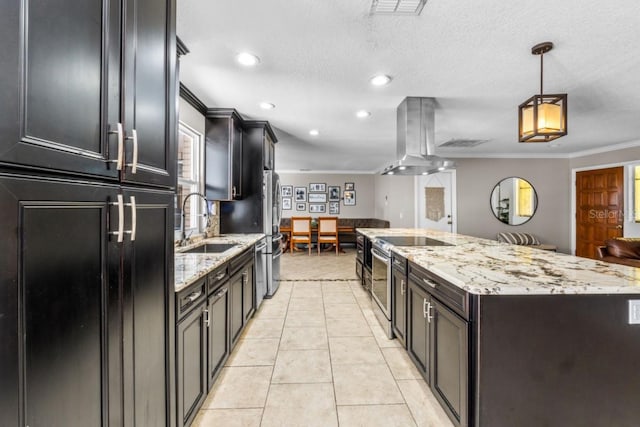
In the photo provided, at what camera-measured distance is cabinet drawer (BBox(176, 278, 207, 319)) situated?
1.38 m

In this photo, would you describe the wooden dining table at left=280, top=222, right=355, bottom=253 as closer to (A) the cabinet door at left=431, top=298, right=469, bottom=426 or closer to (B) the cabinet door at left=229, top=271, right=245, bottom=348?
(B) the cabinet door at left=229, top=271, right=245, bottom=348

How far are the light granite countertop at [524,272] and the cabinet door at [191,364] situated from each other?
4.37 ft

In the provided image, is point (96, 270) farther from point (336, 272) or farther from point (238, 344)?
point (336, 272)

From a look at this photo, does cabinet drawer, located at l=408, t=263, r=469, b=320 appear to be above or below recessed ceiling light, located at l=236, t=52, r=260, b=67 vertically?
below

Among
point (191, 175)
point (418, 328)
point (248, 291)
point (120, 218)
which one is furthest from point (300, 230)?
point (120, 218)

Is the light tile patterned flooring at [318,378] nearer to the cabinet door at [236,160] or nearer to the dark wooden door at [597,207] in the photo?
the cabinet door at [236,160]

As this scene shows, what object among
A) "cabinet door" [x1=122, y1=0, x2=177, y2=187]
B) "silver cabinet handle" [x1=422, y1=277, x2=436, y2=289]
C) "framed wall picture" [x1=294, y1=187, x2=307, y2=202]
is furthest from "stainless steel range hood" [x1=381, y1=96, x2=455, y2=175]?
"framed wall picture" [x1=294, y1=187, x2=307, y2=202]

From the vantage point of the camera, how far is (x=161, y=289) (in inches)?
46.8

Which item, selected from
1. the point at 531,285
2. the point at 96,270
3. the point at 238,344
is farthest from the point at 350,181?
the point at 96,270

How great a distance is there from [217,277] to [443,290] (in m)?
1.38

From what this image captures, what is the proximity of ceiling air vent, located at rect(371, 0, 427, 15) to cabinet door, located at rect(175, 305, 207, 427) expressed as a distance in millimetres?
1888

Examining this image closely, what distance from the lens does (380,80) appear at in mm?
2529

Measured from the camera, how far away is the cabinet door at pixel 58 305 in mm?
614

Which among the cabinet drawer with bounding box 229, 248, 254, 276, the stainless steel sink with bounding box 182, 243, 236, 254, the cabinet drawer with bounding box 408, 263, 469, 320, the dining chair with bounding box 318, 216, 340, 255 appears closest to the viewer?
the cabinet drawer with bounding box 408, 263, 469, 320
